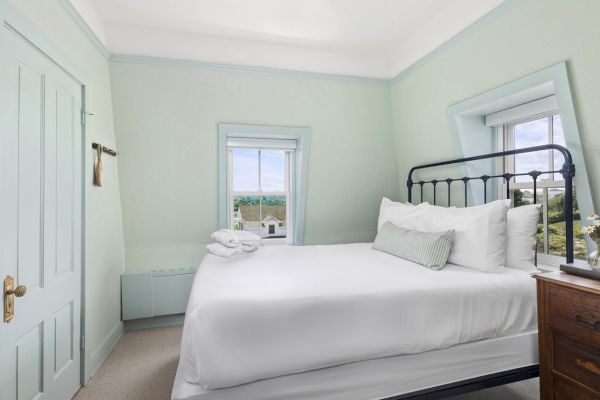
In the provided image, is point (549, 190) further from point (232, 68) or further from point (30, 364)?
point (30, 364)

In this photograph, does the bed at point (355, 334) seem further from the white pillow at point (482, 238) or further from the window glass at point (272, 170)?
the window glass at point (272, 170)

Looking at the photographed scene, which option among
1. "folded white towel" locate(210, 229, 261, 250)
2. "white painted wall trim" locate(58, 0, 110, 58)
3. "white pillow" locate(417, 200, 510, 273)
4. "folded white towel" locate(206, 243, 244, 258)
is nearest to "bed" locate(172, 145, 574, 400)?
"white pillow" locate(417, 200, 510, 273)

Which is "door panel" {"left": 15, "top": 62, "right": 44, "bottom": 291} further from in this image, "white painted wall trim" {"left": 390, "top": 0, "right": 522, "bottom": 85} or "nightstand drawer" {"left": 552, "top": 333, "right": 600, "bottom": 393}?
"white painted wall trim" {"left": 390, "top": 0, "right": 522, "bottom": 85}

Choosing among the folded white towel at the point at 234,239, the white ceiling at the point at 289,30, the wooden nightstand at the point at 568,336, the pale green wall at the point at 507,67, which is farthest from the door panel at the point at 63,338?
the pale green wall at the point at 507,67

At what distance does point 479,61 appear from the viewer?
227 cm

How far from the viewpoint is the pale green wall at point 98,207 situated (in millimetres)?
1948

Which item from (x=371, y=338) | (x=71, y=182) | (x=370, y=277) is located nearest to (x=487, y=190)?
(x=370, y=277)

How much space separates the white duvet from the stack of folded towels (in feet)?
1.52

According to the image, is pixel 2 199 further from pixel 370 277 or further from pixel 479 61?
pixel 479 61

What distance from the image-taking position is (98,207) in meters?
2.39

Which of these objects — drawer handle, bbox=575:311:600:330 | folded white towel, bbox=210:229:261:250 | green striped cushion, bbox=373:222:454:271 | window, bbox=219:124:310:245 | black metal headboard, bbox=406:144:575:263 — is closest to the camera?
drawer handle, bbox=575:311:600:330

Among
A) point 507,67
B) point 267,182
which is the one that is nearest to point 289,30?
point 267,182

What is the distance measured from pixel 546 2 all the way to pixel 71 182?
3.00m

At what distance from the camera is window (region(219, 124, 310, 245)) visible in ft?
10.4
